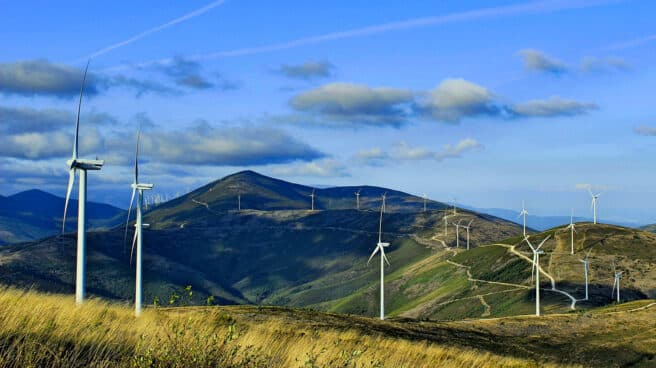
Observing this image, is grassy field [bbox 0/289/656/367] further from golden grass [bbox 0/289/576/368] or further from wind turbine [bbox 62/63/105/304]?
wind turbine [bbox 62/63/105/304]

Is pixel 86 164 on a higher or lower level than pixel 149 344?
higher

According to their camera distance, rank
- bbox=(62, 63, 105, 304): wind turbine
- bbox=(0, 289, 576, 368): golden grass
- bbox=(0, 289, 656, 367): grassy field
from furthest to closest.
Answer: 1. bbox=(62, 63, 105, 304): wind turbine
2. bbox=(0, 289, 656, 367): grassy field
3. bbox=(0, 289, 576, 368): golden grass

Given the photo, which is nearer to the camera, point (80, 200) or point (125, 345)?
point (125, 345)

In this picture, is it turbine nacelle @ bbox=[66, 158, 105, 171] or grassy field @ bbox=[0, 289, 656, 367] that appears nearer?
grassy field @ bbox=[0, 289, 656, 367]

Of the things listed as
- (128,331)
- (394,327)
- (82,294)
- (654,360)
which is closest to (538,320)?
(654,360)

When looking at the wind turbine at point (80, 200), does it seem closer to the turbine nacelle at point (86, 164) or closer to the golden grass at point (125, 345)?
the turbine nacelle at point (86, 164)

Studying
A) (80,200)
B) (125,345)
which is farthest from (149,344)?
(80,200)

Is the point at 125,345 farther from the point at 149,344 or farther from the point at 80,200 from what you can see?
the point at 80,200

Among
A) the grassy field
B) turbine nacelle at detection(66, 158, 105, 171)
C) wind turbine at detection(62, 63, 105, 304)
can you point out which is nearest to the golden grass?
the grassy field

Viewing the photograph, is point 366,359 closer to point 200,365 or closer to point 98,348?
point 200,365

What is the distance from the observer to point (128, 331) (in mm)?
16125

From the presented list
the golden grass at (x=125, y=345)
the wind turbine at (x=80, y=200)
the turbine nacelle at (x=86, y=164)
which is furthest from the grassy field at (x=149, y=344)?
the turbine nacelle at (x=86, y=164)

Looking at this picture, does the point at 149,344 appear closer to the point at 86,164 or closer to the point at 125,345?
the point at 125,345

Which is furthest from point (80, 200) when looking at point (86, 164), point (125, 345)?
point (125, 345)
